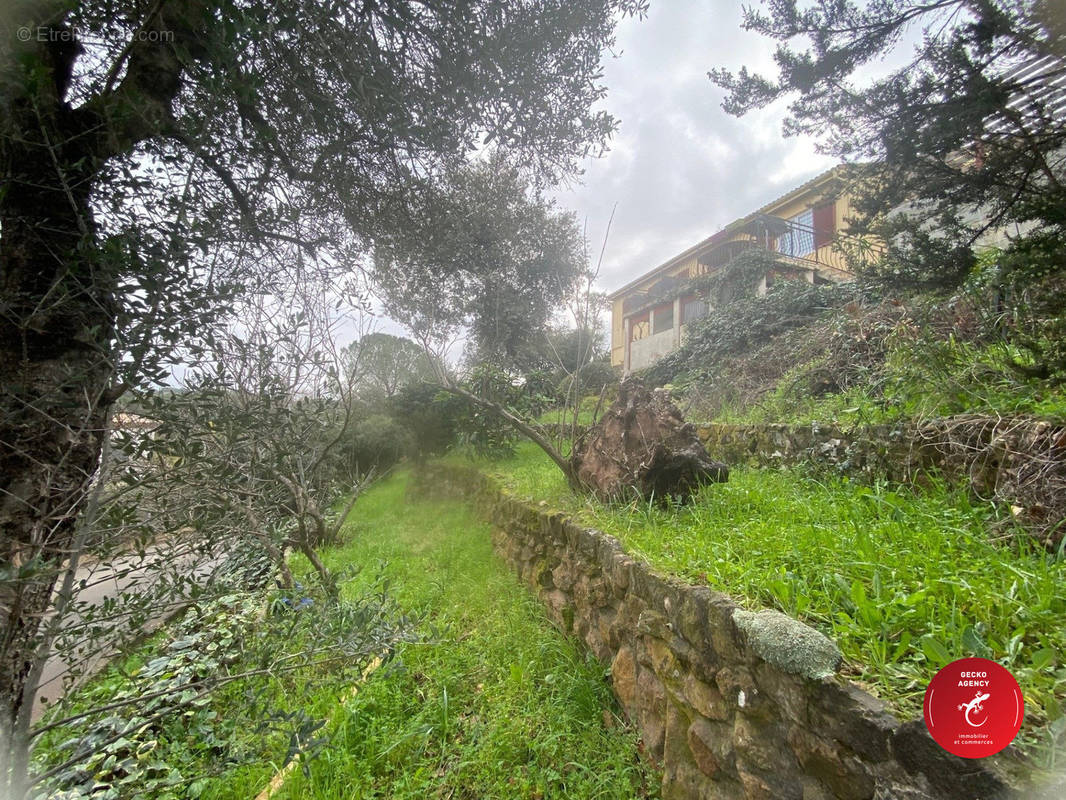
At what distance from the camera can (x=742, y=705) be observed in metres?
1.49

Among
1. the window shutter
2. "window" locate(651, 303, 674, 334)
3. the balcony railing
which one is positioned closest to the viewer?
the balcony railing

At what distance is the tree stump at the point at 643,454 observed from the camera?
Answer: 9.75 ft

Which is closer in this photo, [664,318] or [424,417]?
[424,417]

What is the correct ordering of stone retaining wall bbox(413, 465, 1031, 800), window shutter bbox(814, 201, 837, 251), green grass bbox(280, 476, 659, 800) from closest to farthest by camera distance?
stone retaining wall bbox(413, 465, 1031, 800)
green grass bbox(280, 476, 659, 800)
window shutter bbox(814, 201, 837, 251)

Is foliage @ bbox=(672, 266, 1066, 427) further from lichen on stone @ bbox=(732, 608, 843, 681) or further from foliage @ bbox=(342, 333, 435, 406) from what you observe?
Answer: foliage @ bbox=(342, 333, 435, 406)

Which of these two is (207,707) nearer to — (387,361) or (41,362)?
(41,362)

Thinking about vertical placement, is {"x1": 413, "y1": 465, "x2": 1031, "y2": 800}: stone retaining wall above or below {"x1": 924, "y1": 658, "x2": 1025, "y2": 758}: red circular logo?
below

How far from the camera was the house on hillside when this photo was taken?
9.75 meters

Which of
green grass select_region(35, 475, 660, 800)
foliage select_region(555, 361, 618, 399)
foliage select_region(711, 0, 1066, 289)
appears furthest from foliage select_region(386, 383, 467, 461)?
foliage select_region(711, 0, 1066, 289)

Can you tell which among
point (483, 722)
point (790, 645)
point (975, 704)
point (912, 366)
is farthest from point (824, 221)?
point (483, 722)

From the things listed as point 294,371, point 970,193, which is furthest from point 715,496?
point 294,371

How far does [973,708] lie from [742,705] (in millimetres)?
716

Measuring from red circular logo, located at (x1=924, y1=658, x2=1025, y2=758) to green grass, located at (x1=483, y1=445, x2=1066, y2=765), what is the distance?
5 centimetres

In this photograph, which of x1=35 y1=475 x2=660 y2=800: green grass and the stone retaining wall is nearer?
the stone retaining wall
